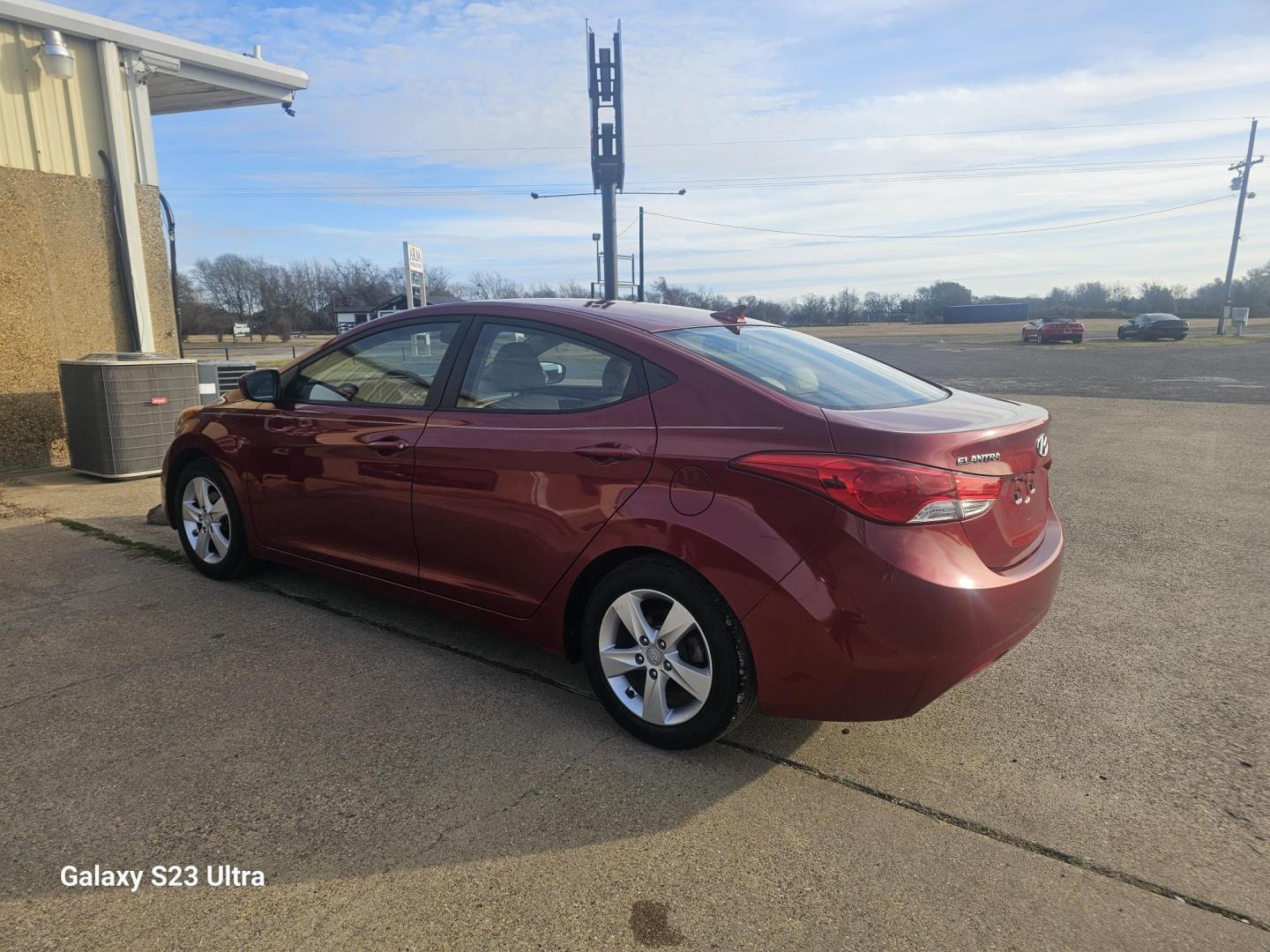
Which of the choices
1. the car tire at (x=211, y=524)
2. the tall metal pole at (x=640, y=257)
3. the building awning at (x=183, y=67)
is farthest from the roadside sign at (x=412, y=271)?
the tall metal pole at (x=640, y=257)

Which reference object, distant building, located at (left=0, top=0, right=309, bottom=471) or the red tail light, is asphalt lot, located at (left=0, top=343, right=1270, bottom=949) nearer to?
the red tail light

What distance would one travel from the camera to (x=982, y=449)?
2662mm

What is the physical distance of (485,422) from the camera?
337 centimetres

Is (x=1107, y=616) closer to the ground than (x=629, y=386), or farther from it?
closer to the ground

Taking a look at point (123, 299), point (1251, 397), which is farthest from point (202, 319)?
point (1251, 397)

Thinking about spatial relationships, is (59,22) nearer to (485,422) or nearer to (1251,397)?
(485,422)

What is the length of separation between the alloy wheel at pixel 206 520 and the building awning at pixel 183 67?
560 centimetres

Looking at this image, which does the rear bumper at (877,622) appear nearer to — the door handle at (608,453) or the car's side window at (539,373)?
the door handle at (608,453)

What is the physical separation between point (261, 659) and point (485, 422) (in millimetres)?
1493

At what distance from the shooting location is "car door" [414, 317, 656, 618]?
9.82 ft

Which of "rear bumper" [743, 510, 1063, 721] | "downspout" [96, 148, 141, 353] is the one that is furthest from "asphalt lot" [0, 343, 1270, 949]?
"downspout" [96, 148, 141, 353]

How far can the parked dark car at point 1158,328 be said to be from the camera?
135ft

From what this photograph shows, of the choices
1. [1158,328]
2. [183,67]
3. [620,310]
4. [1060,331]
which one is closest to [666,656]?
[620,310]

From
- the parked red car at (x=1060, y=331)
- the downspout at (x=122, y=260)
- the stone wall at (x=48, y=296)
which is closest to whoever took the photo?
the stone wall at (x=48, y=296)
